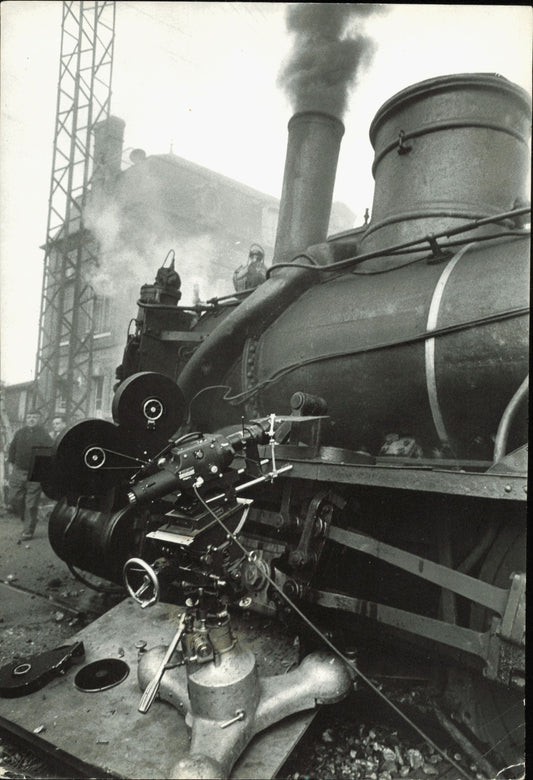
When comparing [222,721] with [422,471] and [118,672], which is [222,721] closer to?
[118,672]

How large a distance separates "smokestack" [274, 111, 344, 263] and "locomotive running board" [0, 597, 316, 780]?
139 inches

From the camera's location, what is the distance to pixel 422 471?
2201mm

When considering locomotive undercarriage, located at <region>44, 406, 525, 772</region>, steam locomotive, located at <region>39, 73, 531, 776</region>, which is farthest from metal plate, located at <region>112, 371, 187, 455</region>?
locomotive undercarriage, located at <region>44, 406, 525, 772</region>

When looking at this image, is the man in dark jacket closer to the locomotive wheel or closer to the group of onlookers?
the group of onlookers

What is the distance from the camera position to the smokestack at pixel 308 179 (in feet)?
16.1

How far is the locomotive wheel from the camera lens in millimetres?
2107

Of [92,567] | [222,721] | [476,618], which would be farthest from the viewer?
[92,567]

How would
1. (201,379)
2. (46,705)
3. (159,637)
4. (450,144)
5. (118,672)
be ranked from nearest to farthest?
(46,705)
(118,672)
(159,637)
(450,144)
(201,379)

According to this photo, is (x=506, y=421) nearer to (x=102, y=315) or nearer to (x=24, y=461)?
(x=24, y=461)

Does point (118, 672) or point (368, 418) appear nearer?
point (118, 672)

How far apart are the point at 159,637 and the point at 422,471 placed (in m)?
1.98

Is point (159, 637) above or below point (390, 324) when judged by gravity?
below

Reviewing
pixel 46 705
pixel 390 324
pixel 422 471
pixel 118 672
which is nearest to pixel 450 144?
pixel 390 324

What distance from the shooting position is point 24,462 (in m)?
8.24
